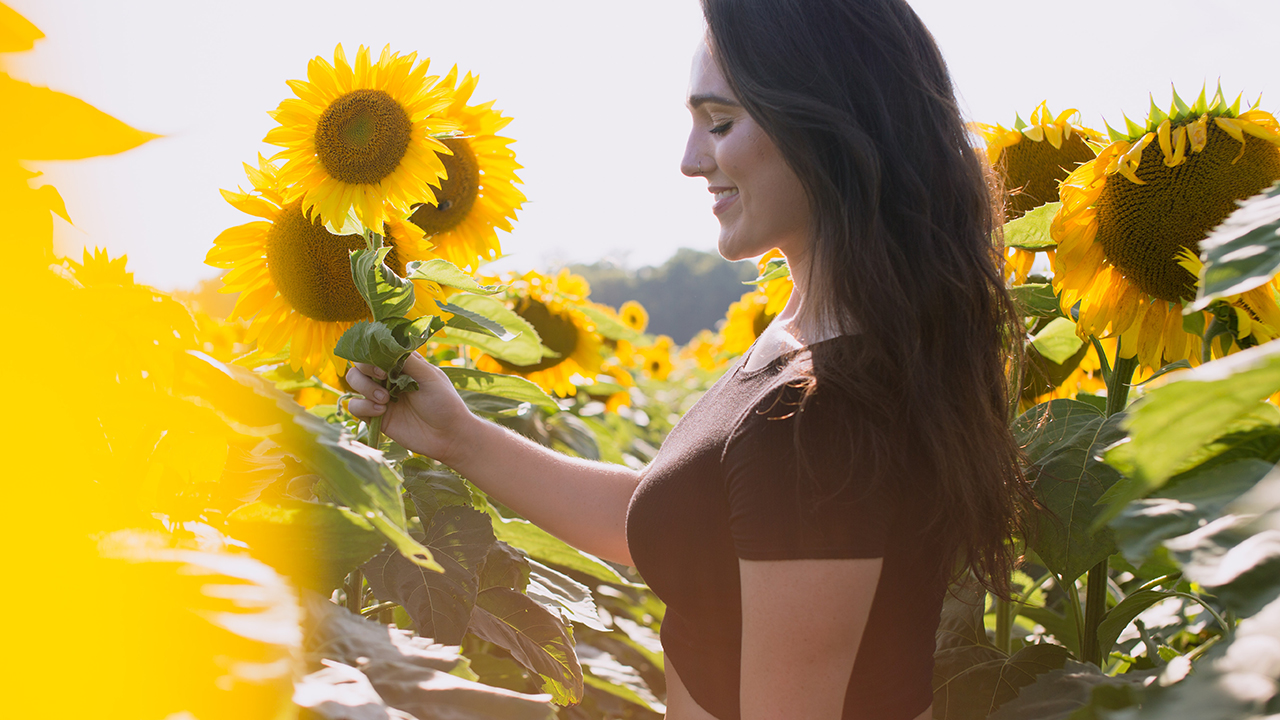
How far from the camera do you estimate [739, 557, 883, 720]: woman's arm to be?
3.32 feet

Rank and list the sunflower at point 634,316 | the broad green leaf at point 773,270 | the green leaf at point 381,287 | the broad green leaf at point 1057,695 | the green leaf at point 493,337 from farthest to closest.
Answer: the sunflower at point 634,316
the broad green leaf at point 773,270
the green leaf at point 493,337
the green leaf at point 381,287
the broad green leaf at point 1057,695

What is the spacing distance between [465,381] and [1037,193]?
1102 mm

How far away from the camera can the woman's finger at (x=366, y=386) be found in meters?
1.14

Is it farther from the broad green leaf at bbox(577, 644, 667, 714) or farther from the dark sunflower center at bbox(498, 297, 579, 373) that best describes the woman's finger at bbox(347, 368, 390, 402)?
the dark sunflower center at bbox(498, 297, 579, 373)

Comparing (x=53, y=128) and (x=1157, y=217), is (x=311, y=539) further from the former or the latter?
(x=1157, y=217)

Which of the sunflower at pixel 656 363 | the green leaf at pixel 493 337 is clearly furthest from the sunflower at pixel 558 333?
the sunflower at pixel 656 363

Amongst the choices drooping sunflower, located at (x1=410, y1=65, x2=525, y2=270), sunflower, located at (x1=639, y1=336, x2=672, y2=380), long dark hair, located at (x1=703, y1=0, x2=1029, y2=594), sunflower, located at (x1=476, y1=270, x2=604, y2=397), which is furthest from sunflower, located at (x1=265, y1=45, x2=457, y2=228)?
sunflower, located at (x1=639, y1=336, x2=672, y2=380)

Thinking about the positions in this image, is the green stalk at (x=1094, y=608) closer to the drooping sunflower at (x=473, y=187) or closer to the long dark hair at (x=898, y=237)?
the long dark hair at (x=898, y=237)

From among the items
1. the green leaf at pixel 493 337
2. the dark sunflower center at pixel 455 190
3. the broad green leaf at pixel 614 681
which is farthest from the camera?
the broad green leaf at pixel 614 681

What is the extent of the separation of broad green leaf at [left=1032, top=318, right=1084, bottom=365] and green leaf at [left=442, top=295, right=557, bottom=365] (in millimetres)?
939

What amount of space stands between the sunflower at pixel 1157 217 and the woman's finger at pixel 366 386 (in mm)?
1009

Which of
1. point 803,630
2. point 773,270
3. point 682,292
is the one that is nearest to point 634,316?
point 773,270

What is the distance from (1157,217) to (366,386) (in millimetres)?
1116

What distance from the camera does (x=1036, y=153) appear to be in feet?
5.07
